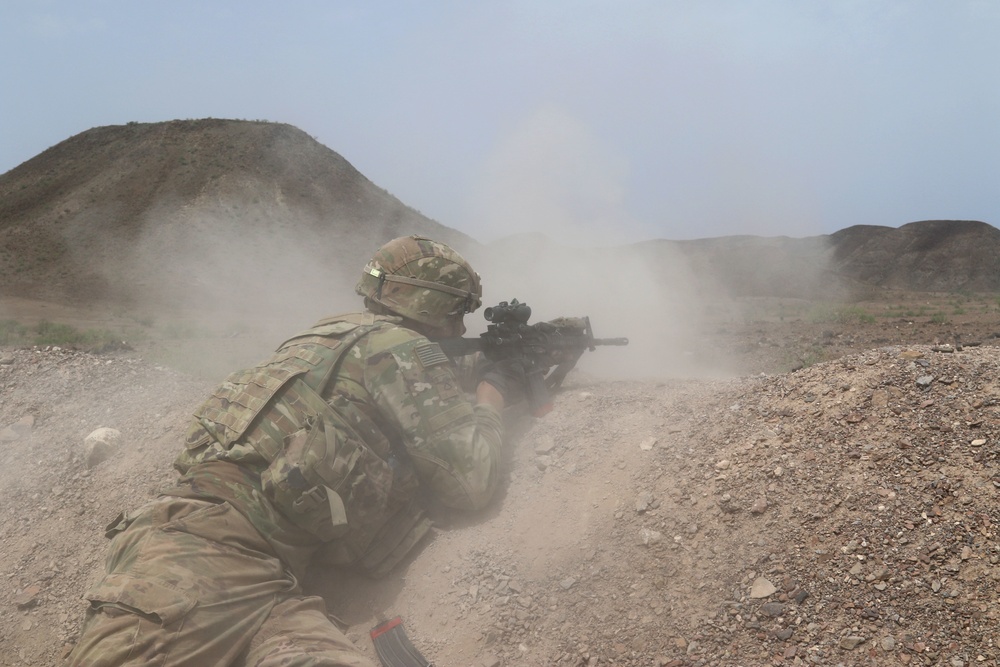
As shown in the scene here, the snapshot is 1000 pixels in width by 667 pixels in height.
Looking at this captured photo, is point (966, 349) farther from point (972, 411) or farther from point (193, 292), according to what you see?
point (193, 292)

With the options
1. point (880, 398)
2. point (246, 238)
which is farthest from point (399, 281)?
point (246, 238)

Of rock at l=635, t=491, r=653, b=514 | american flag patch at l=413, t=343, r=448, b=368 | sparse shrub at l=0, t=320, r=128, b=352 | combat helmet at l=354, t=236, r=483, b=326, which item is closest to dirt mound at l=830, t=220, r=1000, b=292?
sparse shrub at l=0, t=320, r=128, b=352

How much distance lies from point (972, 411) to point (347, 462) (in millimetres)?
2666

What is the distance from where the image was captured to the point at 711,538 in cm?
283

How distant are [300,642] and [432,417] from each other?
1.10 metres

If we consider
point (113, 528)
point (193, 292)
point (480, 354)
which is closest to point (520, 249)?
point (193, 292)

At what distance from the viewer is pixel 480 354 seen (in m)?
4.39

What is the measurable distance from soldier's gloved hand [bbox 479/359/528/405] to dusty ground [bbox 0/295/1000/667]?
0.81 feet

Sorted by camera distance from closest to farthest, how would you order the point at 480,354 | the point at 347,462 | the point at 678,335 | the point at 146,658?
1. the point at 146,658
2. the point at 347,462
3. the point at 480,354
4. the point at 678,335

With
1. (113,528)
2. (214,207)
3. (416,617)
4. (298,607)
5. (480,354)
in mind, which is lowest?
(416,617)

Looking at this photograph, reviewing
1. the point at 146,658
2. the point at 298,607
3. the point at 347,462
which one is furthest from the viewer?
the point at 347,462

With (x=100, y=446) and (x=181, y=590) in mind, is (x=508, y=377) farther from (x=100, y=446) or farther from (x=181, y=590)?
(x=100, y=446)

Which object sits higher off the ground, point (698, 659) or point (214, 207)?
point (214, 207)

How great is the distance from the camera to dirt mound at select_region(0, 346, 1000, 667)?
2.35 metres
